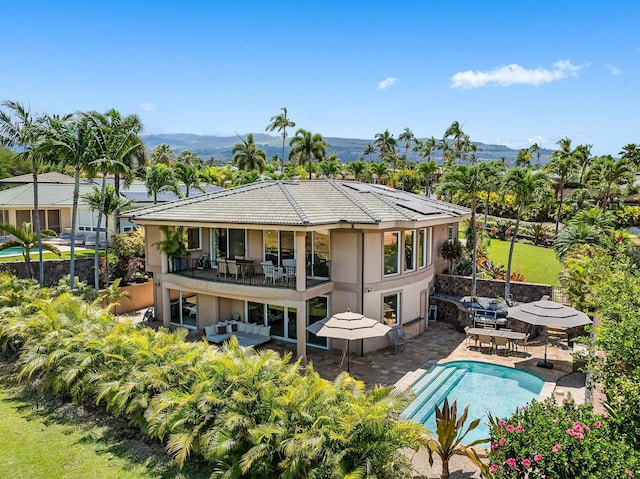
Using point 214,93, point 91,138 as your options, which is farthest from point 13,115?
point 214,93

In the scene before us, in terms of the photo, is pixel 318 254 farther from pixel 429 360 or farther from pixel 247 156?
pixel 247 156

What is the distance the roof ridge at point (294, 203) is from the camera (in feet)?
57.8

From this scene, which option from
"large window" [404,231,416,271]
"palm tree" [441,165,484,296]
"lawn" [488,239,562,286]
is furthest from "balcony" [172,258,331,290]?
"lawn" [488,239,562,286]

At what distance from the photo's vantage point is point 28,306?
58.4 ft

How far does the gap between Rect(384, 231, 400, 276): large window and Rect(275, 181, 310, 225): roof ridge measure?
14.3ft

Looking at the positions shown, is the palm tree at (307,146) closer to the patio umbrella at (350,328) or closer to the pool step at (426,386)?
the patio umbrella at (350,328)

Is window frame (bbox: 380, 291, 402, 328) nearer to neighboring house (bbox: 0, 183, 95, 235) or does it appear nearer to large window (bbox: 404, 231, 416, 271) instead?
large window (bbox: 404, 231, 416, 271)

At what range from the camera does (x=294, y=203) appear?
66.6 ft

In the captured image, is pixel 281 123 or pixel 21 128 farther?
pixel 281 123

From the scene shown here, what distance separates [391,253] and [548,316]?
23.1 ft

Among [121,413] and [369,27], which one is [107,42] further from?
[121,413]

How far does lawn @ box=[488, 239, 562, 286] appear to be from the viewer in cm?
3228

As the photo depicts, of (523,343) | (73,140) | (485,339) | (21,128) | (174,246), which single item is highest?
(21,128)

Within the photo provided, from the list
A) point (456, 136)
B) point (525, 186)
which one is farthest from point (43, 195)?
point (456, 136)
